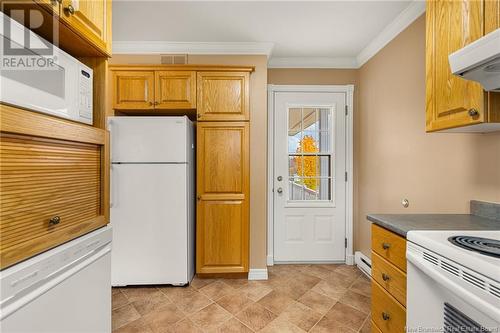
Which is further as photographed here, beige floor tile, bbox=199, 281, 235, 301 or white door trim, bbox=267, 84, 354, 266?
white door trim, bbox=267, 84, 354, 266

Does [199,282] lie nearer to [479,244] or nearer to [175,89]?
[175,89]

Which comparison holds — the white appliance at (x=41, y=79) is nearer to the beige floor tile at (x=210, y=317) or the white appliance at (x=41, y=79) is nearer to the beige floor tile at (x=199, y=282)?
the beige floor tile at (x=210, y=317)

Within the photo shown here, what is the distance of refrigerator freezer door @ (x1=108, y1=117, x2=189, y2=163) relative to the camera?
96.0 inches

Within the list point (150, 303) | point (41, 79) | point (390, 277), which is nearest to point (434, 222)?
point (390, 277)

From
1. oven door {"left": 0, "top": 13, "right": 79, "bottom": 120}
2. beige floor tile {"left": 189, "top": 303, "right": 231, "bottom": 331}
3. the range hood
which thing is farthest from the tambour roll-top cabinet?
the range hood

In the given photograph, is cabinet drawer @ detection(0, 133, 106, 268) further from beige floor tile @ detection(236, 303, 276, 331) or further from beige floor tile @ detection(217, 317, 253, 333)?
beige floor tile @ detection(236, 303, 276, 331)

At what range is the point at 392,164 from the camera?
240 centimetres

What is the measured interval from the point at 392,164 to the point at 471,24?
1408 millimetres

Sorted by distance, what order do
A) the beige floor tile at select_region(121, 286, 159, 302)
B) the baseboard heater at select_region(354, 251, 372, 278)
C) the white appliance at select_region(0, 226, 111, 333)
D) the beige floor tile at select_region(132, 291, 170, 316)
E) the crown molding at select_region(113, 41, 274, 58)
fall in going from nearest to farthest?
the white appliance at select_region(0, 226, 111, 333)
the beige floor tile at select_region(132, 291, 170, 316)
the beige floor tile at select_region(121, 286, 159, 302)
the crown molding at select_region(113, 41, 274, 58)
the baseboard heater at select_region(354, 251, 372, 278)

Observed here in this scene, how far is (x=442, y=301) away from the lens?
103cm

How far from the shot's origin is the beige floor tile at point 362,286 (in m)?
2.46

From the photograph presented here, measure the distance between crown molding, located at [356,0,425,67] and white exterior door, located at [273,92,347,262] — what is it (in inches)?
19.7

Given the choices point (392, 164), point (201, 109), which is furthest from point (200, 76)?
point (392, 164)

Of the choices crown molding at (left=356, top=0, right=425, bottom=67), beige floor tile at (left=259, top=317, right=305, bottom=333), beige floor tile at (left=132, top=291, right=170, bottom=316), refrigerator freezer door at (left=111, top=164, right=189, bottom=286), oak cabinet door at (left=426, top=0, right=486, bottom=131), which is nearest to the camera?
oak cabinet door at (left=426, top=0, right=486, bottom=131)
